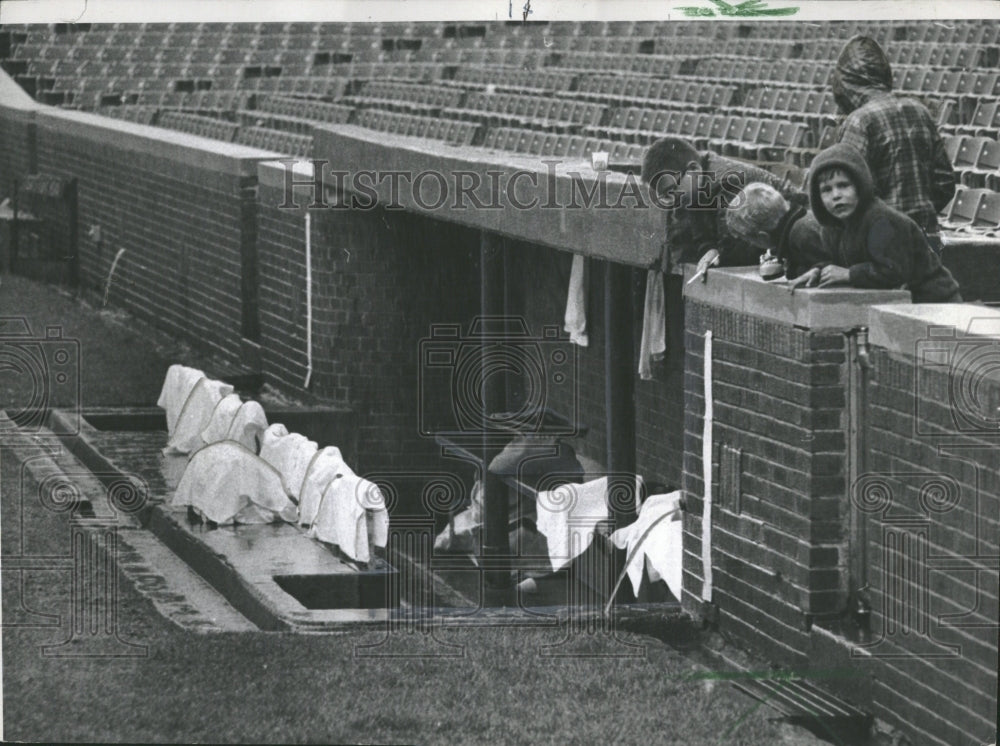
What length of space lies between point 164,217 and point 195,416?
20.8ft

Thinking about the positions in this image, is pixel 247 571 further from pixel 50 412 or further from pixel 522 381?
pixel 50 412

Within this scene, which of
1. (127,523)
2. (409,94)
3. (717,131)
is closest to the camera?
(127,523)

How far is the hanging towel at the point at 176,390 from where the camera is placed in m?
16.4

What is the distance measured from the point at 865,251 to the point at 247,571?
5.32 metres

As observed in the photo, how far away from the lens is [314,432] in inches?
643

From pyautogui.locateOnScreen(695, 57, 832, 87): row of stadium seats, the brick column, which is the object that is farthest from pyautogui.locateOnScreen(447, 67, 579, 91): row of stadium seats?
the brick column

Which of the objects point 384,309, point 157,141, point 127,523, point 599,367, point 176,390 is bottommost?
point 127,523

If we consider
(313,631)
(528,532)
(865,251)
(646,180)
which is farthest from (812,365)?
(528,532)

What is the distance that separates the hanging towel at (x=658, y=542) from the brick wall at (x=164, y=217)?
8867 mm

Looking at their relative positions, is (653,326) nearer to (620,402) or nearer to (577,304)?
(620,402)

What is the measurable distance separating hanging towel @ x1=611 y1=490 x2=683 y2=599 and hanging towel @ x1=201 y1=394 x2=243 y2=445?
5.06 meters

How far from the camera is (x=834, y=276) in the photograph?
8.05 m

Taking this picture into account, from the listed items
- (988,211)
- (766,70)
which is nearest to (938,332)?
(988,211)

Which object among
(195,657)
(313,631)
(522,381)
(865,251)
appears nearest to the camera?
(865,251)
